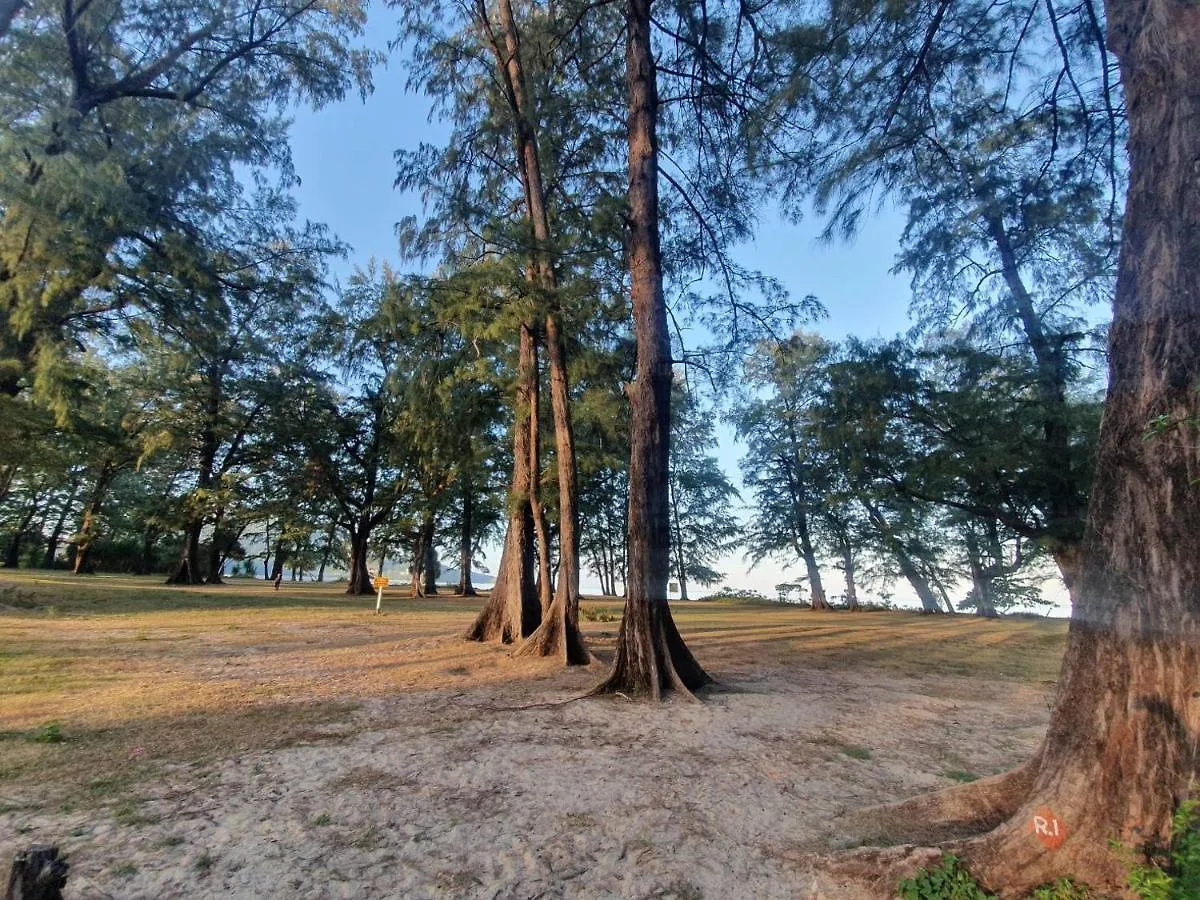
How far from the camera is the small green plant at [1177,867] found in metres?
2.03

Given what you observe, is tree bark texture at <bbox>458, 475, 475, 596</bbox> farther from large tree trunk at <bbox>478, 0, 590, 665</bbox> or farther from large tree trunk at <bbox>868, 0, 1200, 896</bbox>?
large tree trunk at <bbox>868, 0, 1200, 896</bbox>

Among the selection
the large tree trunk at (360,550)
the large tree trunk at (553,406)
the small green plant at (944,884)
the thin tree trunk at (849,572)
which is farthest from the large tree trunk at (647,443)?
the thin tree trunk at (849,572)

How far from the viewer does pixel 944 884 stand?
240 cm

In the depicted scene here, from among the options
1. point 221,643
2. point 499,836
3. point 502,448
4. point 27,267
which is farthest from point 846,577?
point 27,267

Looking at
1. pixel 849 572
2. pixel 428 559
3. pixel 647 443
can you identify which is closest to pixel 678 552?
pixel 849 572

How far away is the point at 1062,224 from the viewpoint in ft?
26.8

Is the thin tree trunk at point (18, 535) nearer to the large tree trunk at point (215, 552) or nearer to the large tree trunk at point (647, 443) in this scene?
the large tree trunk at point (215, 552)

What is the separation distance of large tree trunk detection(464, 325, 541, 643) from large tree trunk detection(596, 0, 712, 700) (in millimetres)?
2957

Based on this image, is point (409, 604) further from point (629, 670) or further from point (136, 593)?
point (629, 670)

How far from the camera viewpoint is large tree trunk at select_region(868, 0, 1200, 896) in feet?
7.55

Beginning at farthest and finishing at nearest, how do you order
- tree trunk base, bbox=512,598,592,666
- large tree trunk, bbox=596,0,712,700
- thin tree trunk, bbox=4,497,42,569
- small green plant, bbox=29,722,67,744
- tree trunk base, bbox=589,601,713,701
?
1. thin tree trunk, bbox=4,497,42,569
2. tree trunk base, bbox=512,598,592,666
3. large tree trunk, bbox=596,0,712,700
4. tree trunk base, bbox=589,601,713,701
5. small green plant, bbox=29,722,67,744

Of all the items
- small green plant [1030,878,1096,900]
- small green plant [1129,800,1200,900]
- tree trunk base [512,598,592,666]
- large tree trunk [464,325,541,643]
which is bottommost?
small green plant [1030,878,1096,900]

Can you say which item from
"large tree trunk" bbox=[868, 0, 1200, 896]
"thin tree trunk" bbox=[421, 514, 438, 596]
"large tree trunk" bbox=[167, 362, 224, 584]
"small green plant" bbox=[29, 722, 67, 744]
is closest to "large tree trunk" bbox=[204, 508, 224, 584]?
"large tree trunk" bbox=[167, 362, 224, 584]

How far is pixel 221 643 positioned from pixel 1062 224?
45.9ft
